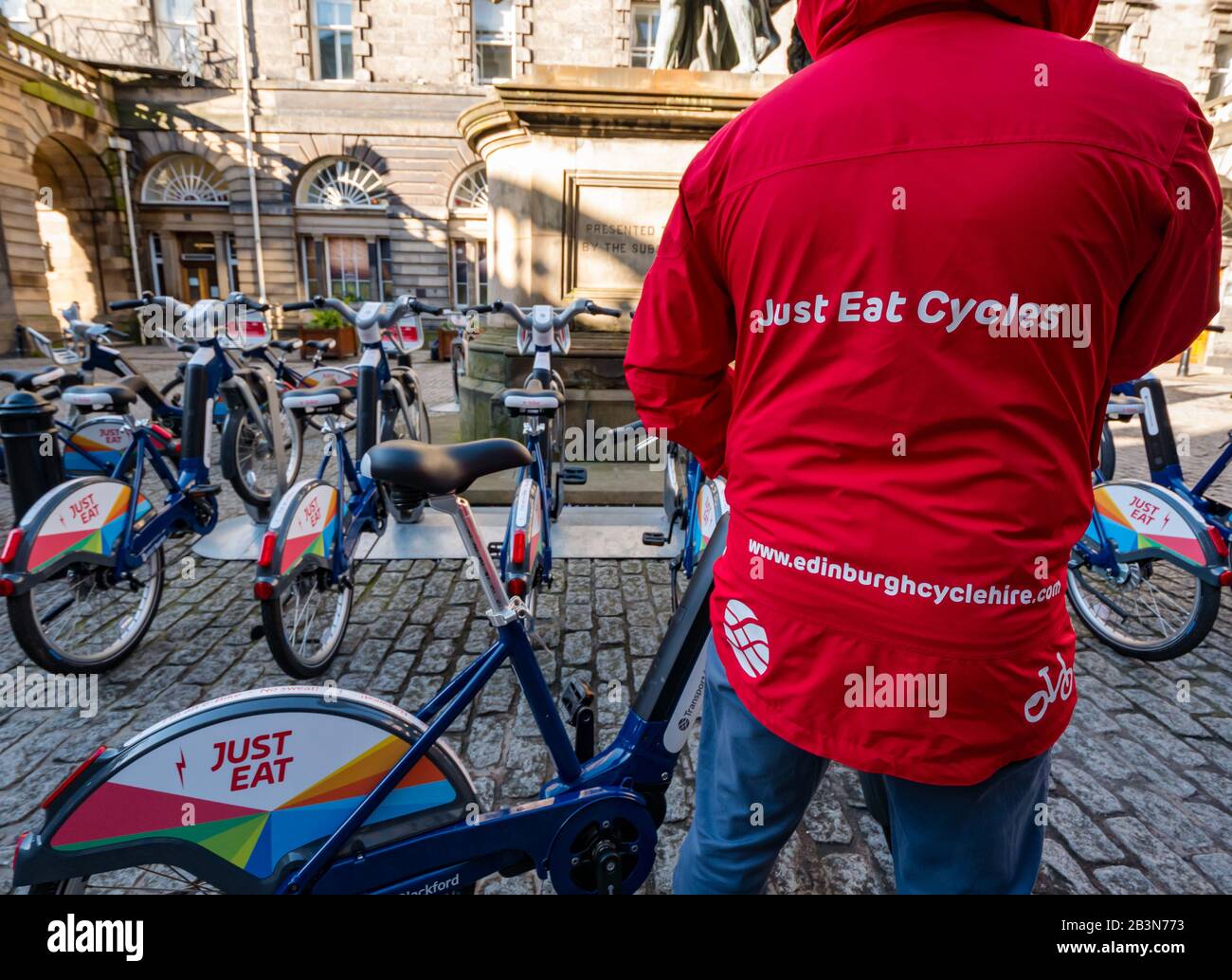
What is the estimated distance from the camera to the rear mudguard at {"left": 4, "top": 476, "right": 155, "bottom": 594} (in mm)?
3045

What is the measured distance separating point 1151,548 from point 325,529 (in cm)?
395

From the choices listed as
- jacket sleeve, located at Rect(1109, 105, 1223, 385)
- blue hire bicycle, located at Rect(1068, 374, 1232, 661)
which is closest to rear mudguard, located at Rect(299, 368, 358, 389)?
blue hire bicycle, located at Rect(1068, 374, 1232, 661)

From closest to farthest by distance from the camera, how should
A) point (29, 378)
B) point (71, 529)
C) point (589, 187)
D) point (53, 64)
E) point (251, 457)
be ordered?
point (71, 529) < point (29, 378) < point (251, 457) < point (589, 187) < point (53, 64)

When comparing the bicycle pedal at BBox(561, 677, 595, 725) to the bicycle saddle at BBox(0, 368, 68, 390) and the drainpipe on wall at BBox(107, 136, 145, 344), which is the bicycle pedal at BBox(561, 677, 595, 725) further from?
the drainpipe on wall at BBox(107, 136, 145, 344)

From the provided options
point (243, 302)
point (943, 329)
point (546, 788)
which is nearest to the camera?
point (943, 329)

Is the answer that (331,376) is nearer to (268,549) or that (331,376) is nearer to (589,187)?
(589,187)

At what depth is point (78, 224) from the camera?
23422 mm

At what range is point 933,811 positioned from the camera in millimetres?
1160

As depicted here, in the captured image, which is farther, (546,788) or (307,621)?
(307,621)

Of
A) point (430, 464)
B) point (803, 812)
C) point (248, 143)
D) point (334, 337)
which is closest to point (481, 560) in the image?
point (430, 464)

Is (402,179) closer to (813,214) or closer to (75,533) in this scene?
(75,533)

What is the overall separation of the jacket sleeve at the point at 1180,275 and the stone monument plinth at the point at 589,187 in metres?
5.42

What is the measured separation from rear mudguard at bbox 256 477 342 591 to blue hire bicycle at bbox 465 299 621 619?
820mm
